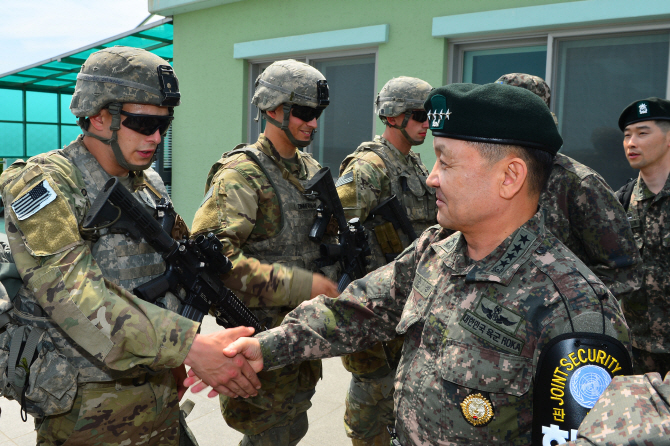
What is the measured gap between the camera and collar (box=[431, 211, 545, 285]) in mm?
1428

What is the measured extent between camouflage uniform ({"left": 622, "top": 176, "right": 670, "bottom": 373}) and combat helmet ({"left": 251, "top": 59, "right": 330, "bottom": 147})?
227cm

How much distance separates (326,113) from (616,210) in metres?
5.07

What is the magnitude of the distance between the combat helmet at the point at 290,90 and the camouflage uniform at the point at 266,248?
0.19 metres

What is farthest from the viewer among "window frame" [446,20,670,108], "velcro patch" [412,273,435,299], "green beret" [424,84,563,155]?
"window frame" [446,20,670,108]

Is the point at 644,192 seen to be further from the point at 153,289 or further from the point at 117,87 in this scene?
the point at 117,87

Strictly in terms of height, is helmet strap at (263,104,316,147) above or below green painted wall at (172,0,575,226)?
below

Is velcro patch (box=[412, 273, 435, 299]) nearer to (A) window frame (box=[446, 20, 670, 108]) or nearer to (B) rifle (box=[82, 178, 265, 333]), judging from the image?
(B) rifle (box=[82, 178, 265, 333])

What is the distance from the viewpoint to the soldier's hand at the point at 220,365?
2115 millimetres

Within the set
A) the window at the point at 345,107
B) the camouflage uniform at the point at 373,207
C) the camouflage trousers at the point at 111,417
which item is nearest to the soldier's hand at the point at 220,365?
the camouflage trousers at the point at 111,417

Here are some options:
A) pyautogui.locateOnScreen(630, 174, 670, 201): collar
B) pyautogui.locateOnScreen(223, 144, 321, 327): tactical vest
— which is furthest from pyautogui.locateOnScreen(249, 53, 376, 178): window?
pyautogui.locateOnScreen(223, 144, 321, 327): tactical vest

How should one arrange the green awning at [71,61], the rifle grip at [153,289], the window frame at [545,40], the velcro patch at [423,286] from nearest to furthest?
1. the velcro patch at [423,286]
2. the rifle grip at [153,289]
3. the window frame at [545,40]
4. the green awning at [71,61]

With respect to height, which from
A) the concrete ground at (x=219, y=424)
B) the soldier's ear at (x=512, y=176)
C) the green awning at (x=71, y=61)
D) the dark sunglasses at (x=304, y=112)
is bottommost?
the concrete ground at (x=219, y=424)

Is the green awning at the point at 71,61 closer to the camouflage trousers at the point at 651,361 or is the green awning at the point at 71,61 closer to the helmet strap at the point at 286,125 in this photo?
the helmet strap at the point at 286,125

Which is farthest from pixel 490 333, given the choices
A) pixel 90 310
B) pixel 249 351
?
pixel 90 310
